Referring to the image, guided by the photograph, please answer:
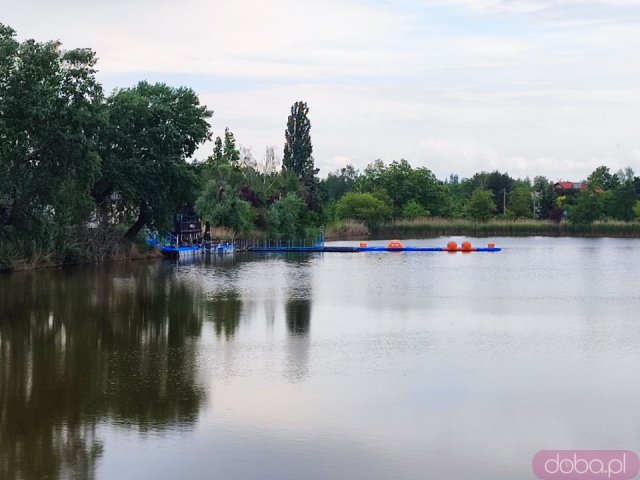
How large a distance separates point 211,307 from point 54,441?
15293 mm

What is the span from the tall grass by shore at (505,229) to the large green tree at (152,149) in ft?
148

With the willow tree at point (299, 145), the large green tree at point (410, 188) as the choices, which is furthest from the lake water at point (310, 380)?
the large green tree at point (410, 188)

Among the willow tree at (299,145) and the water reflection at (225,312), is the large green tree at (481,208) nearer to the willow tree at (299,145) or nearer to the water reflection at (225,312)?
the willow tree at (299,145)

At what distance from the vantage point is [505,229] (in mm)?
93938

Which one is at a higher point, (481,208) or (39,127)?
(39,127)

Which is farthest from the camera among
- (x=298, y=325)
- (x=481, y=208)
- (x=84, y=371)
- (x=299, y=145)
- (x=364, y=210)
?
(x=481, y=208)

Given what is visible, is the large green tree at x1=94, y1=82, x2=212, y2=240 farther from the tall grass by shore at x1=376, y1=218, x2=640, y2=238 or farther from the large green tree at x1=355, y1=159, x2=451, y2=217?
the large green tree at x1=355, y1=159, x2=451, y2=217

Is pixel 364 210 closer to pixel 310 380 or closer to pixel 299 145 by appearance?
pixel 299 145

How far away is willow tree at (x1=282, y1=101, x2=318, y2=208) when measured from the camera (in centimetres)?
8962

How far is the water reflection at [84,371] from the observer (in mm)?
12820

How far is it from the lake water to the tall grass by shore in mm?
58835

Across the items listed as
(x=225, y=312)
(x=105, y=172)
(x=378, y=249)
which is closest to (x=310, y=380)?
(x=225, y=312)

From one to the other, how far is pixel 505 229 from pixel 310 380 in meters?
79.4

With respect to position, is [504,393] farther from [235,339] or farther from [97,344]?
[97,344]
